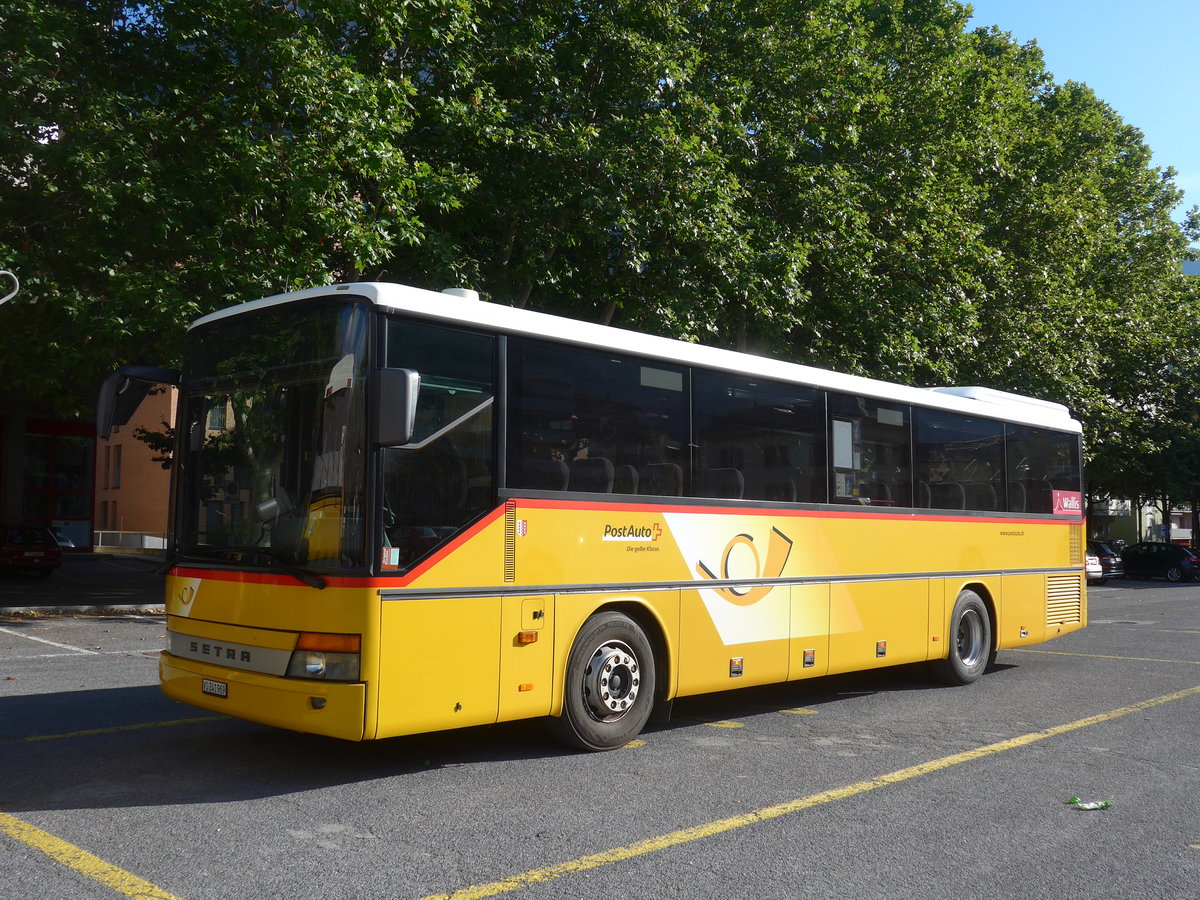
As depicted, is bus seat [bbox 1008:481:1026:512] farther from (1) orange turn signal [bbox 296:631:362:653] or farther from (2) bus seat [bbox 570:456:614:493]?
(1) orange turn signal [bbox 296:631:362:653]

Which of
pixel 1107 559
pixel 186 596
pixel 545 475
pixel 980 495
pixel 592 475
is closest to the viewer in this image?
pixel 186 596

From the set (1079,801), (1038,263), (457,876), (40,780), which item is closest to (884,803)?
(1079,801)

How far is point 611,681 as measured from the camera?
7.62 m

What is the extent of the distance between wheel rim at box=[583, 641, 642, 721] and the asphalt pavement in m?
8.63

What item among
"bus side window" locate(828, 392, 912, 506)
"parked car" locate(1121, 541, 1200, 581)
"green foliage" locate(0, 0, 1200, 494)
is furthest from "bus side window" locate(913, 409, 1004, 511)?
"parked car" locate(1121, 541, 1200, 581)

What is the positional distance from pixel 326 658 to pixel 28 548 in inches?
1057

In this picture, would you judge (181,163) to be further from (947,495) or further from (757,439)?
(947,495)

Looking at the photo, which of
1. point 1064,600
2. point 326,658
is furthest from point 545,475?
point 1064,600

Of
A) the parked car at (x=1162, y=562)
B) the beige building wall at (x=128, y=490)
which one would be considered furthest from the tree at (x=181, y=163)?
the beige building wall at (x=128, y=490)

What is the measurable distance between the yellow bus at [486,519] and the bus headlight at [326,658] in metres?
0.01

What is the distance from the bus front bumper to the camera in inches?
241

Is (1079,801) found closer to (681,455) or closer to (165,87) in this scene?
(681,455)

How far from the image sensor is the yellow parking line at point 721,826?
466 centimetres

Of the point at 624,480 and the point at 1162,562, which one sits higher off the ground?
the point at 624,480
